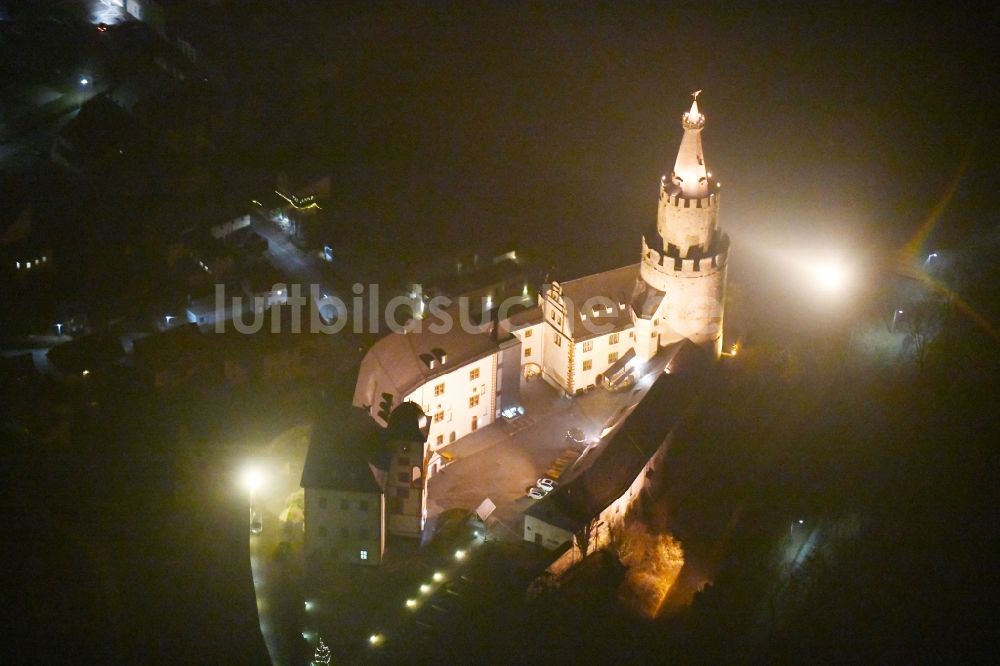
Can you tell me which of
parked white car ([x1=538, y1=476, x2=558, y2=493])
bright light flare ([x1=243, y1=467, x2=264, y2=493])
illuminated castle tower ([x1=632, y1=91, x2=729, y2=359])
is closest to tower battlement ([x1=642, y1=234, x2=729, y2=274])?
illuminated castle tower ([x1=632, y1=91, x2=729, y2=359])

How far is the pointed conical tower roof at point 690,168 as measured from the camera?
76.9 metres

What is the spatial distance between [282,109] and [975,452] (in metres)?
68.8

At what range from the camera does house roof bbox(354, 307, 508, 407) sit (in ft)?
237

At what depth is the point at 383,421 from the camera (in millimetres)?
70812

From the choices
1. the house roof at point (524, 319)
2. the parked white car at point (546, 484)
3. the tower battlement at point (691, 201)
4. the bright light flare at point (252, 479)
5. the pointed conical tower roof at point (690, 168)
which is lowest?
the parked white car at point (546, 484)

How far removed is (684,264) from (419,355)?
59.2ft

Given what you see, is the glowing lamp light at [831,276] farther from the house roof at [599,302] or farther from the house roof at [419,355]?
the house roof at [419,355]

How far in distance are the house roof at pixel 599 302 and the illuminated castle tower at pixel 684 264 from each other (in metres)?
0.86

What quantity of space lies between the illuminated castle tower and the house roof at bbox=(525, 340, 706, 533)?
5.17 feet

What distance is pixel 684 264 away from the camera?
7925cm

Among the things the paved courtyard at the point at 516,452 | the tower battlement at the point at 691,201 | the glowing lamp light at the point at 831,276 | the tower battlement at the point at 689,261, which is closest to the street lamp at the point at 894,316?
the glowing lamp light at the point at 831,276

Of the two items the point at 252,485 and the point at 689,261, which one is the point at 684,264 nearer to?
the point at 689,261

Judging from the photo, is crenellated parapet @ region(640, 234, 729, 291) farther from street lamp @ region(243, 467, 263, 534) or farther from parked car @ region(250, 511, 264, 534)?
parked car @ region(250, 511, 264, 534)

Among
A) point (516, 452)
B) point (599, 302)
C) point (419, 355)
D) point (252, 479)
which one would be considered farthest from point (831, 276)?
point (252, 479)
